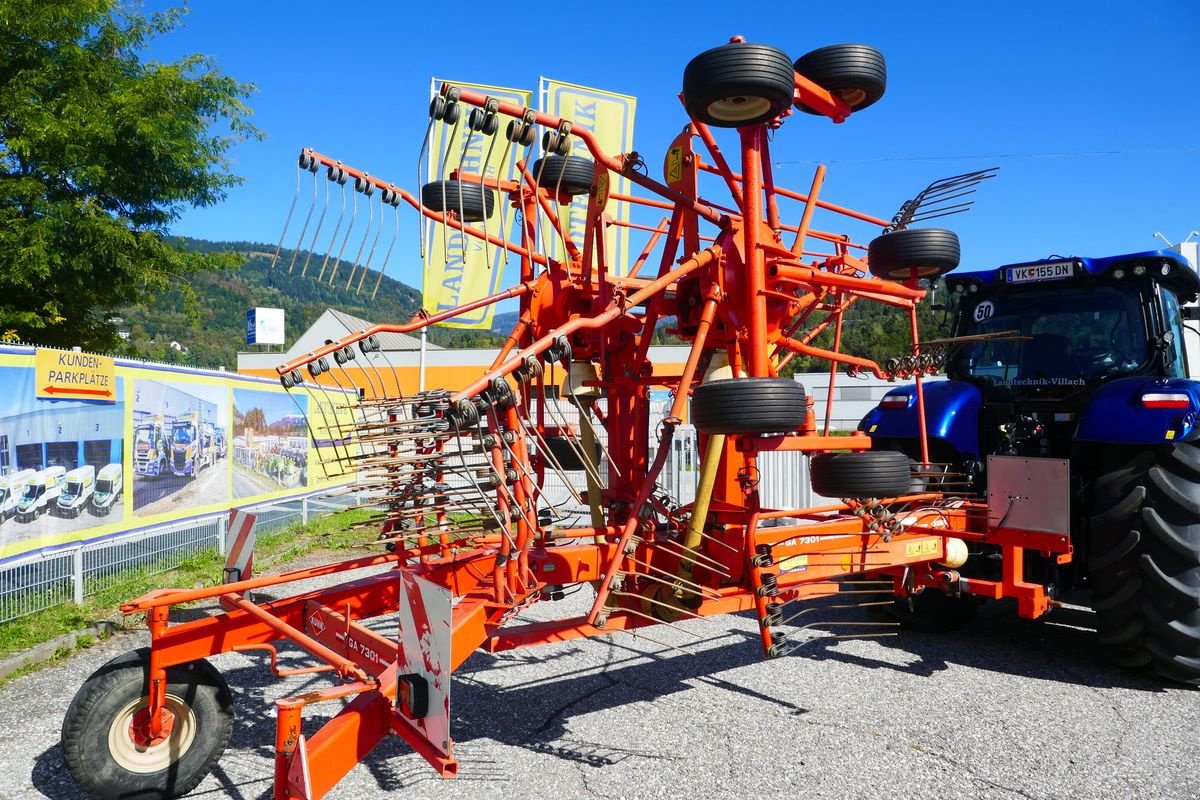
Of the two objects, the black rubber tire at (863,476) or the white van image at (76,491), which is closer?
the black rubber tire at (863,476)

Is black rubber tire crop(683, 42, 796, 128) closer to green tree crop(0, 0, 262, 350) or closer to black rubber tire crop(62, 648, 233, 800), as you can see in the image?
black rubber tire crop(62, 648, 233, 800)

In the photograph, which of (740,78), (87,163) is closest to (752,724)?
(740,78)

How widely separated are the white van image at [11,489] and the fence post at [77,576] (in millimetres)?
668

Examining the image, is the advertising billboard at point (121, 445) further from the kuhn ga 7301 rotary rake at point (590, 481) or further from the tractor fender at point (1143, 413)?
the tractor fender at point (1143, 413)

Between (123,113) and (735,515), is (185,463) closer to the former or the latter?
(123,113)

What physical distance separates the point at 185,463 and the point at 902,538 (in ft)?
19.9

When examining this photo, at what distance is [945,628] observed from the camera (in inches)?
230

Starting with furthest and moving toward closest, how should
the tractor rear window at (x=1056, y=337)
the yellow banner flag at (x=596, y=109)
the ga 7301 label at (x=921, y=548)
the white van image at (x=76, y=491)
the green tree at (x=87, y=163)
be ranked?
the yellow banner flag at (x=596, y=109)
the green tree at (x=87, y=163)
the white van image at (x=76, y=491)
the tractor rear window at (x=1056, y=337)
the ga 7301 label at (x=921, y=548)

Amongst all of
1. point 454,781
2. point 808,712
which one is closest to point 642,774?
point 454,781

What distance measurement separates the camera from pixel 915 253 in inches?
167

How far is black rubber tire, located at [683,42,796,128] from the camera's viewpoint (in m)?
3.40

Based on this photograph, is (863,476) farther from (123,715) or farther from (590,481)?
(123,715)

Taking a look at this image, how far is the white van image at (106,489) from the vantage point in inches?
247

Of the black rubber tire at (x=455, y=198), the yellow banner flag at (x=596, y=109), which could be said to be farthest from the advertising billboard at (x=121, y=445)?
the yellow banner flag at (x=596, y=109)
